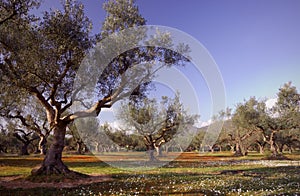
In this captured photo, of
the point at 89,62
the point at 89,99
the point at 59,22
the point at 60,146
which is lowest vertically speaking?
the point at 60,146

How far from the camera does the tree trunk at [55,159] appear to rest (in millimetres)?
19469

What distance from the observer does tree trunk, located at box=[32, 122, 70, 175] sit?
63.9 feet

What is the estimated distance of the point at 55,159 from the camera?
2038cm

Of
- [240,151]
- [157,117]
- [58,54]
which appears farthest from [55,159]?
[240,151]

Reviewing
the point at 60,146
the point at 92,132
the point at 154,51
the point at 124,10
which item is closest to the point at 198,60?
the point at 154,51

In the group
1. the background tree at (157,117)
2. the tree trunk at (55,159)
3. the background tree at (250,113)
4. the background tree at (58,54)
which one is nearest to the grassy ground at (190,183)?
the tree trunk at (55,159)

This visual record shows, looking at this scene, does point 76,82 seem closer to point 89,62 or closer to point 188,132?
point 89,62

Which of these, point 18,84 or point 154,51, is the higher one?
point 154,51

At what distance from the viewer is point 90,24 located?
19.0 meters

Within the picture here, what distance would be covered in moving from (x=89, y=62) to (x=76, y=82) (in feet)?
7.50

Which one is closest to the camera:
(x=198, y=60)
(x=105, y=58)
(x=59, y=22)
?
(x=59, y=22)

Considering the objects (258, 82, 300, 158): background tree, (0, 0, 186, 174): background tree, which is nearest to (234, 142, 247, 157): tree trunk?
(258, 82, 300, 158): background tree

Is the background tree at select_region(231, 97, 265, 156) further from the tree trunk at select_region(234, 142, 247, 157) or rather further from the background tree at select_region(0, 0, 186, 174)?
the background tree at select_region(0, 0, 186, 174)

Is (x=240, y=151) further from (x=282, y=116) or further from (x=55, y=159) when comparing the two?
(x=55, y=159)
